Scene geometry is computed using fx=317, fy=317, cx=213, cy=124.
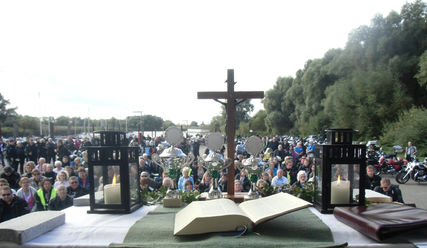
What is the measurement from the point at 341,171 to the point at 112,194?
83.6 inches

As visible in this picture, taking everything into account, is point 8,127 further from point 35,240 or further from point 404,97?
point 35,240

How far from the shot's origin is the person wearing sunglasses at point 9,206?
16.6 ft

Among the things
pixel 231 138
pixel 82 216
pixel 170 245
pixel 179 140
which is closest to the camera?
pixel 170 245

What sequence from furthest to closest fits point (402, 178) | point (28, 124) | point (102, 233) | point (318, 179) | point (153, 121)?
point (28, 124)
point (153, 121)
point (402, 178)
point (318, 179)
point (102, 233)

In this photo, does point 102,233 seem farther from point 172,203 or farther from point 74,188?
point 74,188

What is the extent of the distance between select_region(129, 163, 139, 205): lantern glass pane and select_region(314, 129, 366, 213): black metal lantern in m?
1.77

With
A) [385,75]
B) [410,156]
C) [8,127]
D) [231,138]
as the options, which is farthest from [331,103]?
[8,127]

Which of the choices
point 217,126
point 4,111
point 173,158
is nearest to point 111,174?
point 173,158

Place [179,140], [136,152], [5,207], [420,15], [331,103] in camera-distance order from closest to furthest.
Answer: [136,152]
[179,140]
[5,207]
[420,15]
[331,103]

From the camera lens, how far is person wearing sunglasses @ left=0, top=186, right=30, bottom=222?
16.6ft

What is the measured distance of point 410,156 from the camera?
16125mm

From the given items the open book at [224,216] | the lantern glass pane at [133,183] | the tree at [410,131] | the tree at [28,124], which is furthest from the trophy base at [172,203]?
the tree at [28,124]

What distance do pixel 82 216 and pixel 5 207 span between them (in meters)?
3.16

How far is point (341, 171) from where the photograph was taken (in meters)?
2.88
